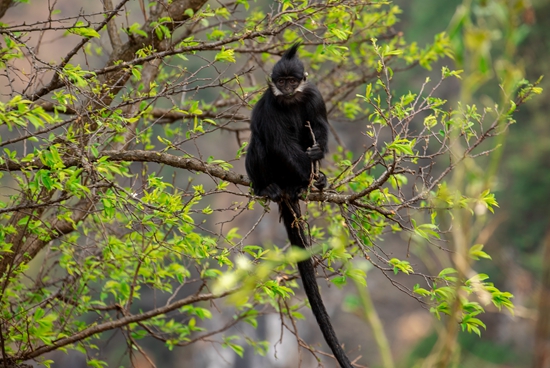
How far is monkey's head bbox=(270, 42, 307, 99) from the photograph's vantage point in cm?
438

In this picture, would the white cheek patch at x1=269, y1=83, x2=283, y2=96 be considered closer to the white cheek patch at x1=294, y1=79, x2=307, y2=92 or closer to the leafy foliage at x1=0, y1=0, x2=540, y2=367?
the white cheek patch at x1=294, y1=79, x2=307, y2=92

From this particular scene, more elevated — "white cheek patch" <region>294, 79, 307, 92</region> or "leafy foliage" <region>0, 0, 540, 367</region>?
"white cheek patch" <region>294, 79, 307, 92</region>

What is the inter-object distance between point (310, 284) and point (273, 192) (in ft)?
2.69

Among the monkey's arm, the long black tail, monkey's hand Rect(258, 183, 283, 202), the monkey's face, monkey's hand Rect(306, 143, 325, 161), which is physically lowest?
the long black tail

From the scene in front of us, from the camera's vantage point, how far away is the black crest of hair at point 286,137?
4246 mm

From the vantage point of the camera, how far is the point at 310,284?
367 centimetres

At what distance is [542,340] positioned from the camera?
87 cm

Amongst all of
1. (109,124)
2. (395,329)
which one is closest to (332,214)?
(109,124)

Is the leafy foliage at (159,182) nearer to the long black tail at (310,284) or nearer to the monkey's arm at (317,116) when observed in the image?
the long black tail at (310,284)

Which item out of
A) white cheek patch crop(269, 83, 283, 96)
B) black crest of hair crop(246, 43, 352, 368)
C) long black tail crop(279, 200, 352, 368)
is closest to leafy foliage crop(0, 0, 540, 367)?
long black tail crop(279, 200, 352, 368)

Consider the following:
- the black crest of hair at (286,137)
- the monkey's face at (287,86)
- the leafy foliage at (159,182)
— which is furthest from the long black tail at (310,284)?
the monkey's face at (287,86)

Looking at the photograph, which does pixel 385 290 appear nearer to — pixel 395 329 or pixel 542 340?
pixel 395 329

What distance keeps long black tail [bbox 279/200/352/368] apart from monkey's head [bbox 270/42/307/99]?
0.89 metres

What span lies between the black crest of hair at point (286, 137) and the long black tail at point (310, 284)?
16mm
